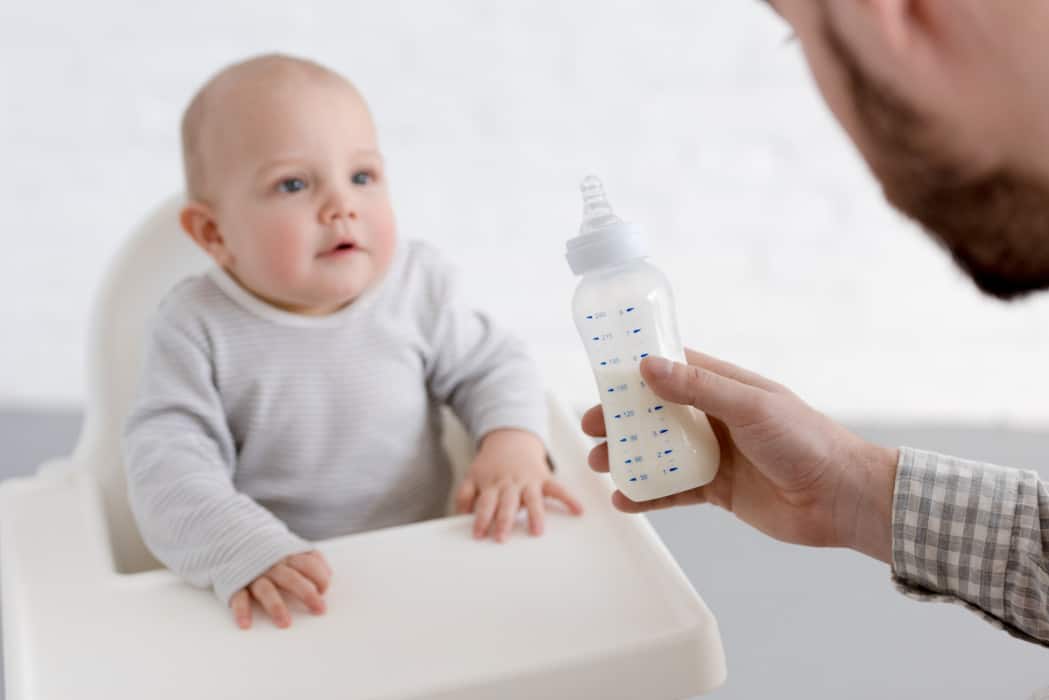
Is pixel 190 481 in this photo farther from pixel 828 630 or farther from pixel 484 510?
pixel 828 630

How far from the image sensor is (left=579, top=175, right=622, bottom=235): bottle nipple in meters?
0.72

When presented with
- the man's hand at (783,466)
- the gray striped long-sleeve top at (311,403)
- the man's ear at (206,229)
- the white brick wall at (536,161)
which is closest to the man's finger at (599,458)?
the man's hand at (783,466)

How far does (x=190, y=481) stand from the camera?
914mm

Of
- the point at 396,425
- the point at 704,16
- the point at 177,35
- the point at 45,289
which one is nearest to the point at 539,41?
the point at 704,16

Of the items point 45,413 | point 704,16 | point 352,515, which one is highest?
point 704,16

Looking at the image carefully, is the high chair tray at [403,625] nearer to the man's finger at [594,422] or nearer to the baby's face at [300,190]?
the man's finger at [594,422]

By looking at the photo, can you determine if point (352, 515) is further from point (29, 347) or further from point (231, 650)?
point (29, 347)

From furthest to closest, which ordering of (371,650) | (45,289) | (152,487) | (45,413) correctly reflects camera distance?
1. (45,289)
2. (45,413)
3. (152,487)
4. (371,650)

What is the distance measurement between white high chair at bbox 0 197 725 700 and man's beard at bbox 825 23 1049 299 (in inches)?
10.7

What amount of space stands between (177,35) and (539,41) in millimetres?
624

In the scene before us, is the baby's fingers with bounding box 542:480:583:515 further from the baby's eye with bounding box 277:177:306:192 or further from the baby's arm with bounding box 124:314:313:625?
the baby's eye with bounding box 277:177:306:192

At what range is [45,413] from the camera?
198 centimetres

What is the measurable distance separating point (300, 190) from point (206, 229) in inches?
4.2

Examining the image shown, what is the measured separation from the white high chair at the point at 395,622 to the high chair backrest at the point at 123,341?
79 mm
